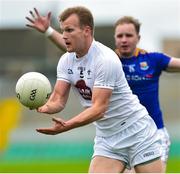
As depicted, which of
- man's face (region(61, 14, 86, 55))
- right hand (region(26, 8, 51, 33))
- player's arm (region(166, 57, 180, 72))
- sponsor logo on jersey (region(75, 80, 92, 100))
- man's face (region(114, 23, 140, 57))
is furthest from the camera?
right hand (region(26, 8, 51, 33))

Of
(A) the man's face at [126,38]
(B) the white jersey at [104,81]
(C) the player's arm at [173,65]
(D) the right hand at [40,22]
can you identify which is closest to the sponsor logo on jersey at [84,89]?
(B) the white jersey at [104,81]

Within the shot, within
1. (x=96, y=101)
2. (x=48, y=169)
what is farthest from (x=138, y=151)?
(x=48, y=169)

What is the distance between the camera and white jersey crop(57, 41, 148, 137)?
841 centimetres

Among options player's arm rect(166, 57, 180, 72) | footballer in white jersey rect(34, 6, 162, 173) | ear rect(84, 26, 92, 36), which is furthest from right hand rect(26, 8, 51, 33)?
ear rect(84, 26, 92, 36)

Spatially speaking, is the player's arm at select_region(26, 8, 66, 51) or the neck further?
the player's arm at select_region(26, 8, 66, 51)

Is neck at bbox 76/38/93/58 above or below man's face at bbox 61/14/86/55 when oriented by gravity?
below

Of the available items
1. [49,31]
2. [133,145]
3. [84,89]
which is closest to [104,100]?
[84,89]

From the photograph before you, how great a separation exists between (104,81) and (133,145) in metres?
0.99

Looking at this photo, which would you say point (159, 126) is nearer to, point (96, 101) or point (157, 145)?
point (157, 145)

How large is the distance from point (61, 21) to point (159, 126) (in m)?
2.60

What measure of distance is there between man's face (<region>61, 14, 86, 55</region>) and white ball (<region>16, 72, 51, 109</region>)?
55cm

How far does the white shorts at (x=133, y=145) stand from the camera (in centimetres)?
894

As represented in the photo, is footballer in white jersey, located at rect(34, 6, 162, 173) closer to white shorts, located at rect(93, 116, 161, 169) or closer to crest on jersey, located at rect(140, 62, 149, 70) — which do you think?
white shorts, located at rect(93, 116, 161, 169)

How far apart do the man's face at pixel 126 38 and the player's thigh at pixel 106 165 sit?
172cm
